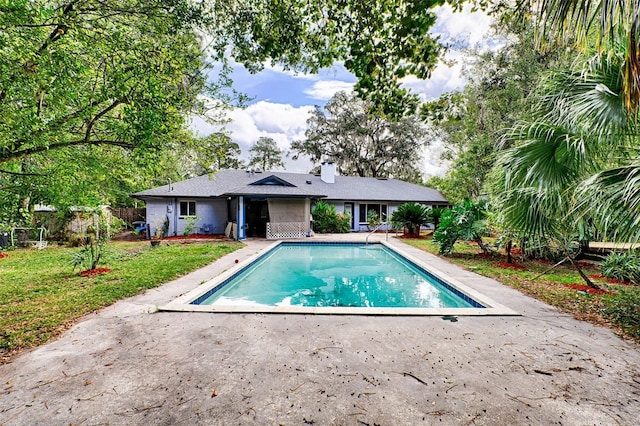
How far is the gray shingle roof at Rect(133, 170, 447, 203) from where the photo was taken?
1612 cm

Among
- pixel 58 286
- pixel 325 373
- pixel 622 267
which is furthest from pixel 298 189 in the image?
→ pixel 325 373

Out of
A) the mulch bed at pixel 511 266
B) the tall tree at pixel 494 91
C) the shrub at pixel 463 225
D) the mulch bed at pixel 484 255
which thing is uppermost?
the tall tree at pixel 494 91

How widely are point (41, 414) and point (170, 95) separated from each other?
4.42 metres

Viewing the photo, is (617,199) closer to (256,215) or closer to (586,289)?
(586,289)

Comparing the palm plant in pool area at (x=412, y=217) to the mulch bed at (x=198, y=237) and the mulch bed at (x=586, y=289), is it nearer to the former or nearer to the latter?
the mulch bed at (x=586, y=289)

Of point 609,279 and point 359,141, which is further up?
point 359,141

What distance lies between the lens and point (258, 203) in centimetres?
2031

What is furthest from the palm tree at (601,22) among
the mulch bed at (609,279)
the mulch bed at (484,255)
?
the mulch bed at (484,255)

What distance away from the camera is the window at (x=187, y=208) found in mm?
17219

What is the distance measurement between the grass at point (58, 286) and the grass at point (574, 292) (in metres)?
7.77

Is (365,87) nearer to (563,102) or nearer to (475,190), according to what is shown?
(563,102)

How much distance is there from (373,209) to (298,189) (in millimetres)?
7255

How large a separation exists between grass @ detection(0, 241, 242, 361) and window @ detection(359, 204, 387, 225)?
40.8ft

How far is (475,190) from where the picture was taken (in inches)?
720
